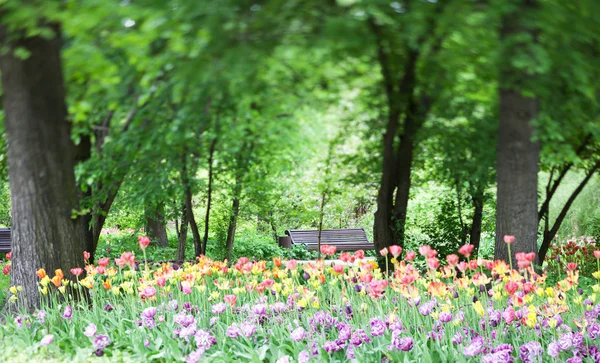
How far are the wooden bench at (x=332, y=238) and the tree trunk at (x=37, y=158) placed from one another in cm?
967

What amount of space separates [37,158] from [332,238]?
10879 mm

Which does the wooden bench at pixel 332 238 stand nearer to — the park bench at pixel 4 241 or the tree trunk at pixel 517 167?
the park bench at pixel 4 241

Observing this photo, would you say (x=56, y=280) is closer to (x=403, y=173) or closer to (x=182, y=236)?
(x=403, y=173)

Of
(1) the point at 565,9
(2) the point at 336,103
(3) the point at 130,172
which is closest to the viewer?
(1) the point at 565,9

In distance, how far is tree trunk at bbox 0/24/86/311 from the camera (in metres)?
5.06

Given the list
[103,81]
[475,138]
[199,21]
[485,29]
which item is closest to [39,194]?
[103,81]

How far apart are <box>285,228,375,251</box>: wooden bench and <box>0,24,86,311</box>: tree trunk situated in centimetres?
967

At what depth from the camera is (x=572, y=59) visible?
179 inches

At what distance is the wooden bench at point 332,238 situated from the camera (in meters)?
14.8

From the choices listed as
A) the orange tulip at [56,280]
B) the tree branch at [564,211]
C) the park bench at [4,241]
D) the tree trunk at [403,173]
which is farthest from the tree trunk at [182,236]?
the orange tulip at [56,280]

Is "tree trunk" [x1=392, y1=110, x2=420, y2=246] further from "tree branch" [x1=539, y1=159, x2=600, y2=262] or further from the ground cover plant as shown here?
"tree branch" [x1=539, y1=159, x2=600, y2=262]

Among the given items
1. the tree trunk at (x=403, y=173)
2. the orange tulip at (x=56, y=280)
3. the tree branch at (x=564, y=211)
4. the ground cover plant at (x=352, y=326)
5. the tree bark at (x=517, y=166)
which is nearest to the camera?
the ground cover plant at (x=352, y=326)

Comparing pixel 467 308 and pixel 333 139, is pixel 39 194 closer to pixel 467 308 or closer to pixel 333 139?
pixel 333 139

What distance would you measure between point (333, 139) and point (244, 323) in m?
2.68
